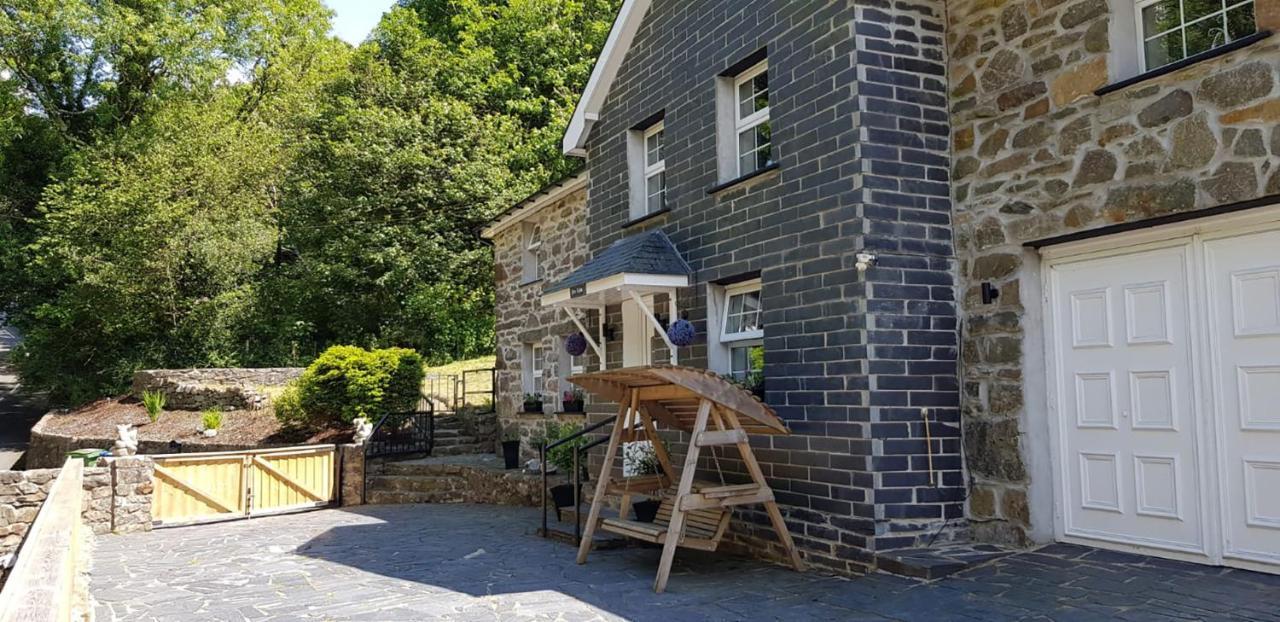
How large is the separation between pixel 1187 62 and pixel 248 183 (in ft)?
89.3

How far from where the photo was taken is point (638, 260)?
9336 millimetres

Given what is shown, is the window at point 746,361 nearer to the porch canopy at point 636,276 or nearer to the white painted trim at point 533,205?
the porch canopy at point 636,276

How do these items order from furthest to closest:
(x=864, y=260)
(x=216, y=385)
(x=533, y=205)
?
(x=216, y=385), (x=533, y=205), (x=864, y=260)

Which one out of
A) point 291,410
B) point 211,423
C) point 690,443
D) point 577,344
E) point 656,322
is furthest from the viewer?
point 211,423

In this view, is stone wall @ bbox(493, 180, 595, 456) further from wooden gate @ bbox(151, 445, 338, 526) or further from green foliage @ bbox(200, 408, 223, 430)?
green foliage @ bbox(200, 408, 223, 430)

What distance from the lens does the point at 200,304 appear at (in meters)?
25.3

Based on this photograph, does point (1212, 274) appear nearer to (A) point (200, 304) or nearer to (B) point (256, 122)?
(A) point (200, 304)

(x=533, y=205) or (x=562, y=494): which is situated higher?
(x=533, y=205)

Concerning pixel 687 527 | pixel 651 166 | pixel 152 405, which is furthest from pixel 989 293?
pixel 152 405

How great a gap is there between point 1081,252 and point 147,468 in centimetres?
1180

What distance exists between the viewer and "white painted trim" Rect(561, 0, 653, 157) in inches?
424

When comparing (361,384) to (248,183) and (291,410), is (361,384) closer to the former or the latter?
(291,410)

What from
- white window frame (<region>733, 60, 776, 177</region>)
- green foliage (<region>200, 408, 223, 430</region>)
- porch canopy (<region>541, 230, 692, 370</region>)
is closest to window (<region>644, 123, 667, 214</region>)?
porch canopy (<region>541, 230, 692, 370</region>)

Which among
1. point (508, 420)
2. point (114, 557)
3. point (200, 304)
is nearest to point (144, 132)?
point (200, 304)
